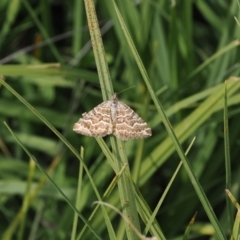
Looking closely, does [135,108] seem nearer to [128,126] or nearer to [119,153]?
[128,126]

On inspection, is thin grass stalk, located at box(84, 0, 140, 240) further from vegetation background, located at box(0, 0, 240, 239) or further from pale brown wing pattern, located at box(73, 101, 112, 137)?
vegetation background, located at box(0, 0, 240, 239)

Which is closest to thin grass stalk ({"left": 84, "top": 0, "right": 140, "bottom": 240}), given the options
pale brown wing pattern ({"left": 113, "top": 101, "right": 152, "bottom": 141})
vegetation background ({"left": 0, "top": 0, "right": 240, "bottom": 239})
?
pale brown wing pattern ({"left": 113, "top": 101, "right": 152, "bottom": 141})

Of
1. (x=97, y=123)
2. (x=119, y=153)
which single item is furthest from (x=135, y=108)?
(x=119, y=153)

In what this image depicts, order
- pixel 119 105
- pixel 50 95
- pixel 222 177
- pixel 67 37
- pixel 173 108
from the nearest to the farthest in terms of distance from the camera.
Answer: pixel 119 105
pixel 173 108
pixel 222 177
pixel 50 95
pixel 67 37

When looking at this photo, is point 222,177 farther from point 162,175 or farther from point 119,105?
point 119,105

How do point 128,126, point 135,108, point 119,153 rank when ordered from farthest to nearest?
1. point 135,108
2. point 128,126
3. point 119,153

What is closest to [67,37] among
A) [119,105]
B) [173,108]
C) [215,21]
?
[215,21]
